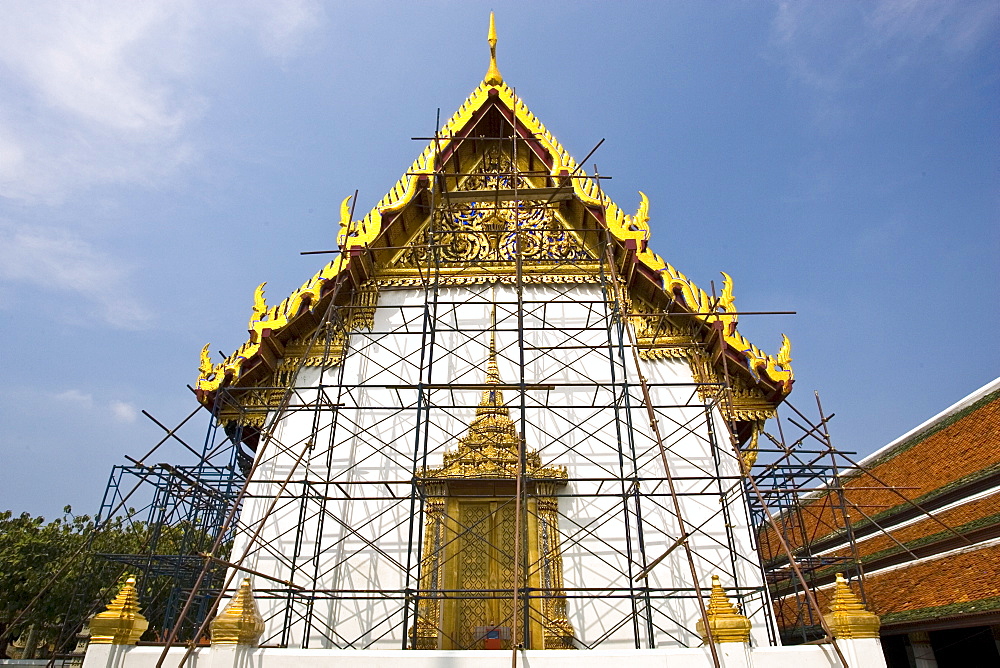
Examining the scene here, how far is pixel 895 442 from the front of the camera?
31.9ft

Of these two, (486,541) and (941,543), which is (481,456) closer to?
(486,541)

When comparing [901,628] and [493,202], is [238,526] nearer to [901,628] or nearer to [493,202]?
[493,202]

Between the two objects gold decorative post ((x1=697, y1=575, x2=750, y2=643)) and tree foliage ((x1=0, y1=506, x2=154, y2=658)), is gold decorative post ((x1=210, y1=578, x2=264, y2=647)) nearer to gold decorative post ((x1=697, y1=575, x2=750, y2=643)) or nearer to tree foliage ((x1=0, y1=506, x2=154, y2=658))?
gold decorative post ((x1=697, y1=575, x2=750, y2=643))

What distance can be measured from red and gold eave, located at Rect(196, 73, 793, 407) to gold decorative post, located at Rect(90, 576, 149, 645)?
278 cm

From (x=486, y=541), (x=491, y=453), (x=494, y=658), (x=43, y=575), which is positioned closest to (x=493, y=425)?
(x=491, y=453)

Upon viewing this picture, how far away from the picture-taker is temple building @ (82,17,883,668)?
20.4 feet

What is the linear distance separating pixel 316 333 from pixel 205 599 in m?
2.96

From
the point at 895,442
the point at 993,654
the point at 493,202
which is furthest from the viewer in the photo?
the point at 895,442

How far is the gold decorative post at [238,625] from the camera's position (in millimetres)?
4582

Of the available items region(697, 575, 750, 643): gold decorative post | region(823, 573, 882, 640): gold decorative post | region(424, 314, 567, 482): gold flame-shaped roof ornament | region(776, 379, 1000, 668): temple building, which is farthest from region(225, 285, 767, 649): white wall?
region(776, 379, 1000, 668): temple building

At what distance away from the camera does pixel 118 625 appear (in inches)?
184

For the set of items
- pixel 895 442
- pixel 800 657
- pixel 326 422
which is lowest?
pixel 800 657

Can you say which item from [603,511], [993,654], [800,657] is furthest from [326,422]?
[993,654]

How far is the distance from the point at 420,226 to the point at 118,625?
5.35 meters
